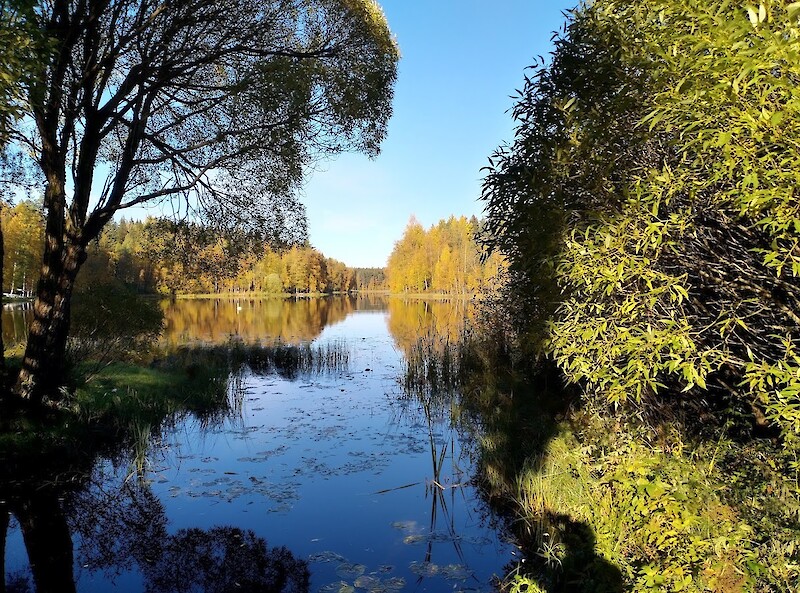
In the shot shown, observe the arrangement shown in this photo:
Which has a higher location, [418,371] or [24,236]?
[24,236]

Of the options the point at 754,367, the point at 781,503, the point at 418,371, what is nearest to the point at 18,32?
the point at 754,367

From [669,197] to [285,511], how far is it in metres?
5.48

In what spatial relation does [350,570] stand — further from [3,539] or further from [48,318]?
[48,318]

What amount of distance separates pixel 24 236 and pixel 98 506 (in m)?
55.5

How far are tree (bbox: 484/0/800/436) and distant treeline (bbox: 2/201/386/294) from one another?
7.41 meters

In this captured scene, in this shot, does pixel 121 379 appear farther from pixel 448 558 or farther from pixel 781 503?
pixel 781 503

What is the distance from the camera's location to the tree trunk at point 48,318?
7.38 metres

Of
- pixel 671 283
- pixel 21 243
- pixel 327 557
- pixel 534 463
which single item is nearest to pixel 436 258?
pixel 21 243

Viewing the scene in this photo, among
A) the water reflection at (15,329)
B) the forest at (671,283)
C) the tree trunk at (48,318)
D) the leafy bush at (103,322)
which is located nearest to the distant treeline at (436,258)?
the water reflection at (15,329)

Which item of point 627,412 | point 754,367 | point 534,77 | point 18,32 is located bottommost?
point 627,412

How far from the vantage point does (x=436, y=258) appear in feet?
236

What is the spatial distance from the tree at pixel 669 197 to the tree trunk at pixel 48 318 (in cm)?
704

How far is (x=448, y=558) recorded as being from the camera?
192 inches

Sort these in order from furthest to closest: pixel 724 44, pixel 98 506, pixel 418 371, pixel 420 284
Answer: pixel 420 284 < pixel 418 371 < pixel 98 506 < pixel 724 44
